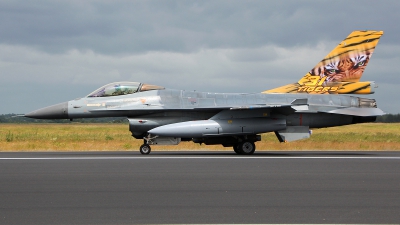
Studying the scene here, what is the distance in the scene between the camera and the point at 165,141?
65.7 ft

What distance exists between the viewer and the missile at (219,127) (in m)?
19.4

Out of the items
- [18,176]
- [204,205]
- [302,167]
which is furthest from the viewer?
[302,167]

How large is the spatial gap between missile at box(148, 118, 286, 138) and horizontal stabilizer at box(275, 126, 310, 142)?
46 centimetres

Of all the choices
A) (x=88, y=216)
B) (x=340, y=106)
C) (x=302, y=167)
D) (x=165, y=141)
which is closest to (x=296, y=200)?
(x=88, y=216)

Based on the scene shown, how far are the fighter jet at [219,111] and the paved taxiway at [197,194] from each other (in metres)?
5.95

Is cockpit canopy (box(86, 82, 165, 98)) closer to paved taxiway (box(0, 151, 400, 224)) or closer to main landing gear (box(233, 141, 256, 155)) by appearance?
main landing gear (box(233, 141, 256, 155))

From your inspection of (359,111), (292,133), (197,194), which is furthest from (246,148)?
(197,194)

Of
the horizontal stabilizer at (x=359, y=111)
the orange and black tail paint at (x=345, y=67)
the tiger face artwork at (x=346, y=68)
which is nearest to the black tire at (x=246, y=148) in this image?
the orange and black tail paint at (x=345, y=67)

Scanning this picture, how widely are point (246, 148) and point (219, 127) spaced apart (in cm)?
142

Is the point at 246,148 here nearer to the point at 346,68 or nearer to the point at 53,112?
the point at 346,68

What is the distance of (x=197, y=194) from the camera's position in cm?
934

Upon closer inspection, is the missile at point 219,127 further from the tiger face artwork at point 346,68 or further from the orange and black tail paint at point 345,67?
the tiger face artwork at point 346,68

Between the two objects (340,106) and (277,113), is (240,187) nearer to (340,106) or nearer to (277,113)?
(277,113)

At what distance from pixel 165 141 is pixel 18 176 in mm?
8709
